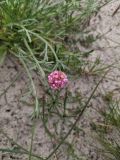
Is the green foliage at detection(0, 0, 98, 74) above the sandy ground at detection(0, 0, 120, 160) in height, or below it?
above

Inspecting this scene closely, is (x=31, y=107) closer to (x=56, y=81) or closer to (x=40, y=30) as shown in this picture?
(x=56, y=81)

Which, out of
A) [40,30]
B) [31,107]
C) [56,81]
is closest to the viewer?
[56,81]

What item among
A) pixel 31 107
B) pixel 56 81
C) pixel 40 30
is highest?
pixel 40 30

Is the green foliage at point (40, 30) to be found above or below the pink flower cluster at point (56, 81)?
above

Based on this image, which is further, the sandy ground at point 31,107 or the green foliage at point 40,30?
the green foliage at point 40,30

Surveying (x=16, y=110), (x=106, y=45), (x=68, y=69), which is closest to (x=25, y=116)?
(x=16, y=110)

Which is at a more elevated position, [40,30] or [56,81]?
[40,30]

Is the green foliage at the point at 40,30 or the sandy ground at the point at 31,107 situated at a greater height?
the green foliage at the point at 40,30

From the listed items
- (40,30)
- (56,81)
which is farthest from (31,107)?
(40,30)

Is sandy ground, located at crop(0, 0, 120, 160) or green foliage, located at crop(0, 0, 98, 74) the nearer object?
sandy ground, located at crop(0, 0, 120, 160)
